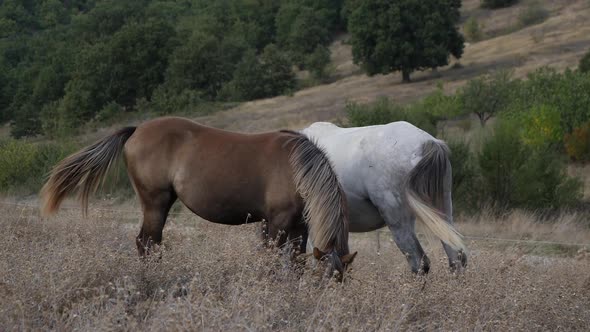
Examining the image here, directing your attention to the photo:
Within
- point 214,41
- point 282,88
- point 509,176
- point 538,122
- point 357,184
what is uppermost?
point 357,184

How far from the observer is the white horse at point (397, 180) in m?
6.93

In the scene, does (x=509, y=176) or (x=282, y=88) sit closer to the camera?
(x=509, y=176)

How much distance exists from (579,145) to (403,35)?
29123 mm

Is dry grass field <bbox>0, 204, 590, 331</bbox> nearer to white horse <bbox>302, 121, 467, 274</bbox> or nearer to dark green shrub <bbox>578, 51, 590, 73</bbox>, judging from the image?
white horse <bbox>302, 121, 467, 274</bbox>

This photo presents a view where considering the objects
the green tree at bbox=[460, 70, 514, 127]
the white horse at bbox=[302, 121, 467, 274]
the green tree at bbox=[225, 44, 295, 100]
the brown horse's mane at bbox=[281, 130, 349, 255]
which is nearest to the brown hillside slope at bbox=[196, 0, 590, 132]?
the green tree at bbox=[225, 44, 295, 100]

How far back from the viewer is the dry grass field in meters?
4.09

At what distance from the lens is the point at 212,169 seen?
661cm

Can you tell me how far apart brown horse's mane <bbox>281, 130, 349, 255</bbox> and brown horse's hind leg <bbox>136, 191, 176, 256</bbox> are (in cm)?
136

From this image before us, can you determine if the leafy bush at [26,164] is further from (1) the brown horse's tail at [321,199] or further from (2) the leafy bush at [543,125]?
(2) the leafy bush at [543,125]

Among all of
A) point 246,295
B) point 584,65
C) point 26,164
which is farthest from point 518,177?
point 584,65

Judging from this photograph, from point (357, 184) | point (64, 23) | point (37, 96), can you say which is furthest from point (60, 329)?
point (64, 23)

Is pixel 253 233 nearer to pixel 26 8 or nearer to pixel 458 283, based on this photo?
pixel 458 283

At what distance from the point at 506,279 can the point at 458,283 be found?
14.3 inches

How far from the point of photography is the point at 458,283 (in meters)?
5.46
